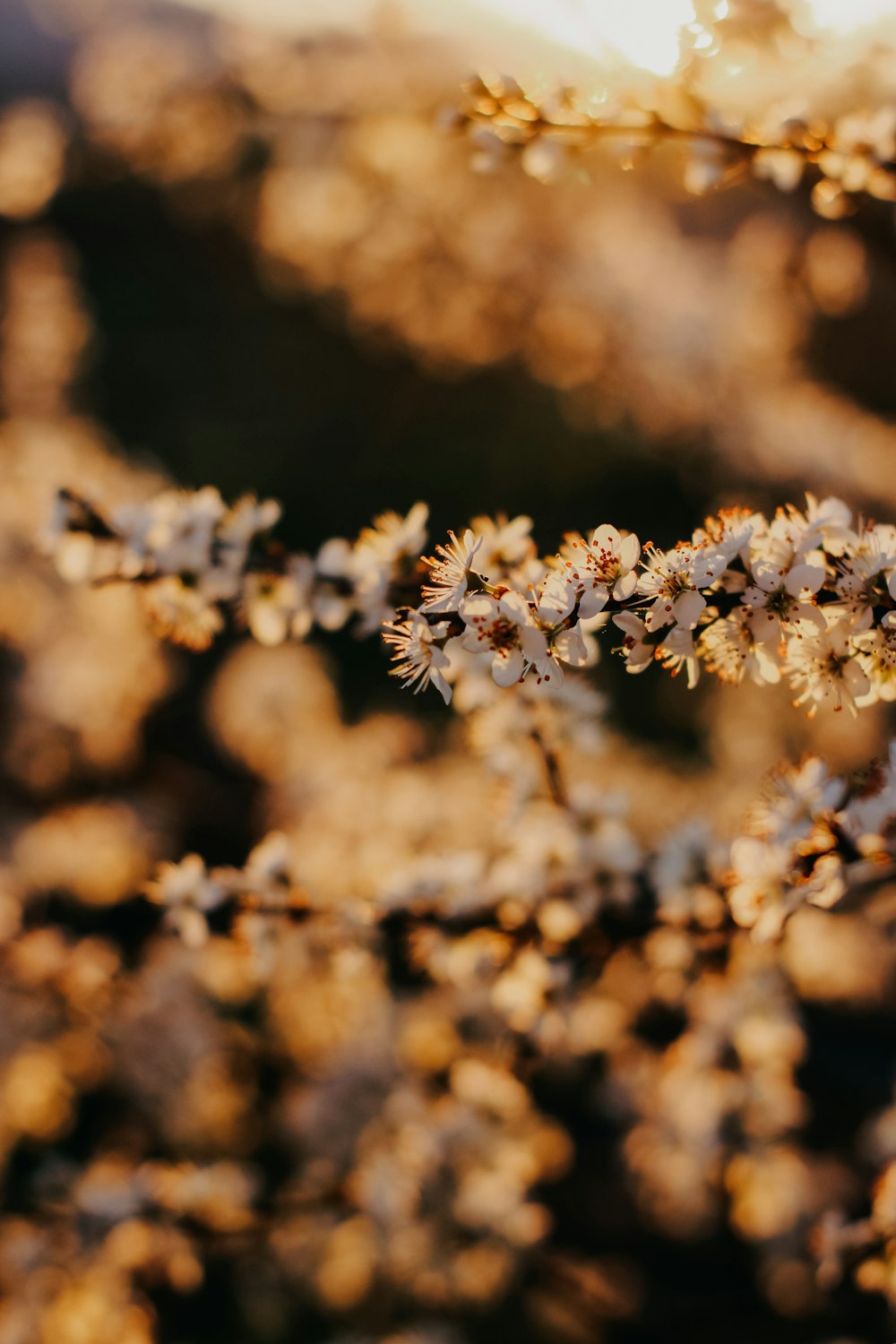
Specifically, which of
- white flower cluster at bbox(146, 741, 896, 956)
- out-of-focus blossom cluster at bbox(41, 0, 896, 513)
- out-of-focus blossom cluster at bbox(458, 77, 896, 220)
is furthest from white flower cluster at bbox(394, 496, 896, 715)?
out-of-focus blossom cluster at bbox(41, 0, 896, 513)

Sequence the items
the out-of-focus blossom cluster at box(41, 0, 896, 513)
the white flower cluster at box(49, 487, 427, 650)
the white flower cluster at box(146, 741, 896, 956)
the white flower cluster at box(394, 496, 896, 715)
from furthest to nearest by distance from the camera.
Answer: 1. the out-of-focus blossom cluster at box(41, 0, 896, 513)
2. the white flower cluster at box(146, 741, 896, 956)
3. the white flower cluster at box(49, 487, 427, 650)
4. the white flower cluster at box(394, 496, 896, 715)

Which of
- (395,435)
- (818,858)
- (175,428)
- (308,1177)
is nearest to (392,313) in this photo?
(395,435)

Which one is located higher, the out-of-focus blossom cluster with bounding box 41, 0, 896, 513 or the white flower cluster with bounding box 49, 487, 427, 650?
the out-of-focus blossom cluster with bounding box 41, 0, 896, 513

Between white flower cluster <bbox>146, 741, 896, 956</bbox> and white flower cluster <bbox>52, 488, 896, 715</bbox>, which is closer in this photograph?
white flower cluster <bbox>52, 488, 896, 715</bbox>

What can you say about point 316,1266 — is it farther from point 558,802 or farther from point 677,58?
point 677,58

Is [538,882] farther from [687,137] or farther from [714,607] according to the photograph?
[687,137]

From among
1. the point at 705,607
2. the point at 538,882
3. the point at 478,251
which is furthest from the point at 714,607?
the point at 478,251

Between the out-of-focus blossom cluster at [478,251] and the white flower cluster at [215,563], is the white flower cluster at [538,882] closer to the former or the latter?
the white flower cluster at [215,563]

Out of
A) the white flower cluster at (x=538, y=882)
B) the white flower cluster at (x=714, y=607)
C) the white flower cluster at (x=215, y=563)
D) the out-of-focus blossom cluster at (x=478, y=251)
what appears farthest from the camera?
the out-of-focus blossom cluster at (x=478, y=251)

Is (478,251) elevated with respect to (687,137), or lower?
elevated

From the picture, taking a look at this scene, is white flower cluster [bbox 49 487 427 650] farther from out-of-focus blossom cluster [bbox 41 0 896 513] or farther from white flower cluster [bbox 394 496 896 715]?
out-of-focus blossom cluster [bbox 41 0 896 513]

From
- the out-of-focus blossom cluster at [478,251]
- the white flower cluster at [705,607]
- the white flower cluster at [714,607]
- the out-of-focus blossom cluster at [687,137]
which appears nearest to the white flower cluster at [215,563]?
the white flower cluster at [705,607]
